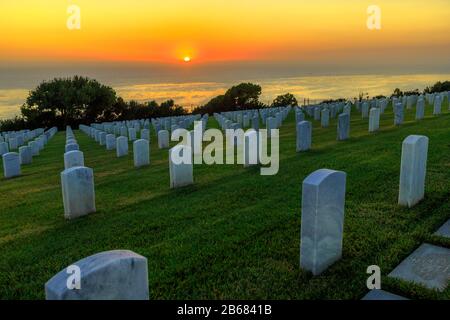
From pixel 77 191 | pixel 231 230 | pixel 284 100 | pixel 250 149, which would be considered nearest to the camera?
pixel 231 230

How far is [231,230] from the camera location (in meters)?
5.43

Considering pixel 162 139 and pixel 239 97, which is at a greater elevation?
pixel 239 97

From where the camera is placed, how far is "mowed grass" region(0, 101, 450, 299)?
3971 millimetres

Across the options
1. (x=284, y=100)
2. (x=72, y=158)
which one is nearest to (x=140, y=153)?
(x=72, y=158)

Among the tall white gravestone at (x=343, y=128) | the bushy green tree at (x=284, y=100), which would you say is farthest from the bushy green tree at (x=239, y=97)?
the tall white gravestone at (x=343, y=128)

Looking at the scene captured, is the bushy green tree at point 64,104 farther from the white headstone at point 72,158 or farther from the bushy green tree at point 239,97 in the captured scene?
the white headstone at point 72,158

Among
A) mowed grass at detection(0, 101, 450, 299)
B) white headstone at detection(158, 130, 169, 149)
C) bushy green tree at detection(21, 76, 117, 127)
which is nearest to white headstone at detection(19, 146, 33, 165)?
white headstone at detection(158, 130, 169, 149)

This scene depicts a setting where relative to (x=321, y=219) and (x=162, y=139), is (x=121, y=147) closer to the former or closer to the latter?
(x=162, y=139)

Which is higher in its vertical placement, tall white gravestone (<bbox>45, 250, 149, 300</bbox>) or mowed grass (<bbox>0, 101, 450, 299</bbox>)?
tall white gravestone (<bbox>45, 250, 149, 300</bbox>)

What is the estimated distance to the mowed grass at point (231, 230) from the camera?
13.0ft

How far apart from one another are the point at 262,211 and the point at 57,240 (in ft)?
11.0

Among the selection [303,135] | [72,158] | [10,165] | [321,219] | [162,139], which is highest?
[303,135]

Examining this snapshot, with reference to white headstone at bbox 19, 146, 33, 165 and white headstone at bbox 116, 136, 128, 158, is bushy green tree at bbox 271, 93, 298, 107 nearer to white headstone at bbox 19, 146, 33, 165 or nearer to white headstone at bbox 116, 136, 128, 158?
white headstone at bbox 116, 136, 128, 158
